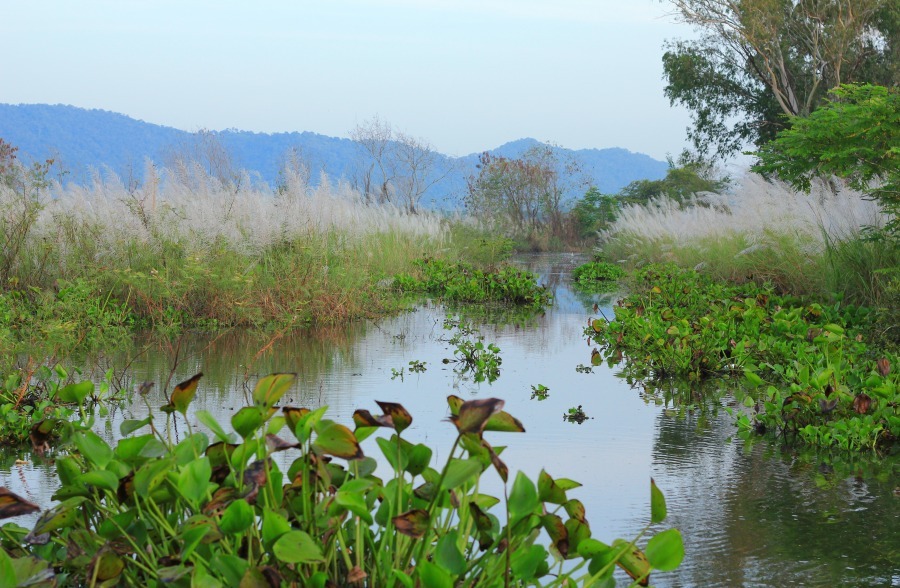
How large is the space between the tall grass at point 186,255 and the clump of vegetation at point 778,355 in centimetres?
285

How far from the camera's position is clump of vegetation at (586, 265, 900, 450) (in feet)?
15.0

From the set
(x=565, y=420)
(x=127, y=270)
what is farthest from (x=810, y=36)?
(x=565, y=420)

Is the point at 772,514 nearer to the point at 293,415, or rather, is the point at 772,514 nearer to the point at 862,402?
the point at 862,402

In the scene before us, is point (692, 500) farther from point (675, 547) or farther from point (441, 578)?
point (441, 578)

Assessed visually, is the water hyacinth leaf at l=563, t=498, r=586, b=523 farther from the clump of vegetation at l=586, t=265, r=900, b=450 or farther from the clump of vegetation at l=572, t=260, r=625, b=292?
the clump of vegetation at l=572, t=260, r=625, b=292

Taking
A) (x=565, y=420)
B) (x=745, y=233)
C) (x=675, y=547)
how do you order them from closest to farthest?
1. (x=675, y=547)
2. (x=565, y=420)
3. (x=745, y=233)

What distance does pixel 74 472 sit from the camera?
89.8 inches

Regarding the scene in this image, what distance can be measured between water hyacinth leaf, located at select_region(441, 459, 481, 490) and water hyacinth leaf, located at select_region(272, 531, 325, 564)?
273 millimetres

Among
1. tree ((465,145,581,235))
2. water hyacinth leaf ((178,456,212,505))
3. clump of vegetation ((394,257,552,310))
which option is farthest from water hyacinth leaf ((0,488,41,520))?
tree ((465,145,581,235))

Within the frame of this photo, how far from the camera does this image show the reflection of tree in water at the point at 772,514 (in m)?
2.87

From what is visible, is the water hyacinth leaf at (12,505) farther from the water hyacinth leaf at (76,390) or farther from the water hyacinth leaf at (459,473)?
the water hyacinth leaf at (459,473)

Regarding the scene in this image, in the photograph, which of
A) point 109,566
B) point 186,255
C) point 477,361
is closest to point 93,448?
point 109,566

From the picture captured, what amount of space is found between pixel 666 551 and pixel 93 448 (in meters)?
1.18

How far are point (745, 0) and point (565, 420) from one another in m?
24.0
